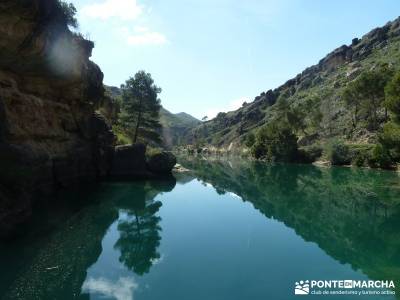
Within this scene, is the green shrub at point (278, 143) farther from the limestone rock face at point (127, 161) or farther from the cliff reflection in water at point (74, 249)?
the cliff reflection in water at point (74, 249)

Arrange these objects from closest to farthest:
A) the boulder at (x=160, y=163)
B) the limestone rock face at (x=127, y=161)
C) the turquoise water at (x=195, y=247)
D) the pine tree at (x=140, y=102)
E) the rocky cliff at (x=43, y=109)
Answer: the turquoise water at (x=195, y=247)
the rocky cliff at (x=43, y=109)
the limestone rock face at (x=127, y=161)
the boulder at (x=160, y=163)
the pine tree at (x=140, y=102)

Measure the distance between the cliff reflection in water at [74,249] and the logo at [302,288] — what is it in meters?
7.21

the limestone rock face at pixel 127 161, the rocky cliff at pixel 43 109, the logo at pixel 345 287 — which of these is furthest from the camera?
the limestone rock face at pixel 127 161

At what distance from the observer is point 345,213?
32156mm

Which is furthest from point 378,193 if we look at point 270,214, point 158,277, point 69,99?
point 69,99

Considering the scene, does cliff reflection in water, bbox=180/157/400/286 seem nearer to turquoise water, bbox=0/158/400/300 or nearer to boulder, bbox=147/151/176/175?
turquoise water, bbox=0/158/400/300

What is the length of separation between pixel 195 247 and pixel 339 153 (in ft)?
241

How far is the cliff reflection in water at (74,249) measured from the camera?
46.9 ft

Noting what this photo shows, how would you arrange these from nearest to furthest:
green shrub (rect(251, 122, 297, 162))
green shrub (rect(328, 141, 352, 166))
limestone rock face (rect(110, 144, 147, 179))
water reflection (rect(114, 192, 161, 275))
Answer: water reflection (rect(114, 192, 161, 275))
limestone rock face (rect(110, 144, 147, 179))
green shrub (rect(328, 141, 352, 166))
green shrub (rect(251, 122, 297, 162))

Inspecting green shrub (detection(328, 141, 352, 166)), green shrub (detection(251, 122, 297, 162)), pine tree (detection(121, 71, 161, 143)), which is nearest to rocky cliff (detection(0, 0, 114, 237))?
pine tree (detection(121, 71, 161, 143))

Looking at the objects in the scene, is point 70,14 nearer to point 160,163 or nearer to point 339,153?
point 160,163

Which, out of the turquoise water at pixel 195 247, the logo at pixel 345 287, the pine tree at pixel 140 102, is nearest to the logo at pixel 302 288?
the logo at pixel 345 287

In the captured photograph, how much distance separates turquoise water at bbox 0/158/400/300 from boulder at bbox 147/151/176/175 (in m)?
19.8

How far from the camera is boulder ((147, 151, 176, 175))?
197ft
